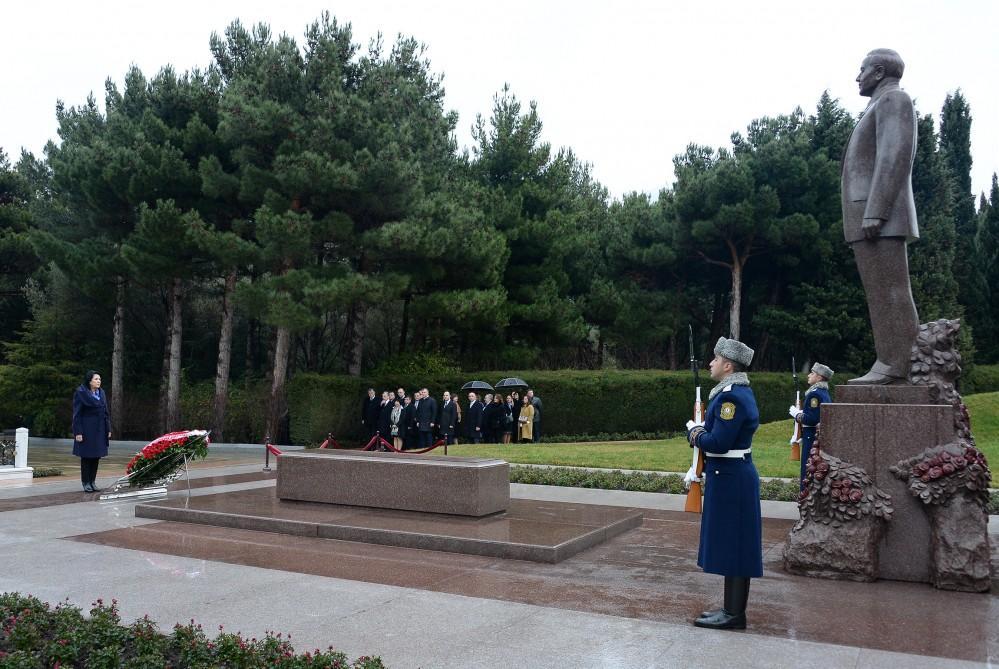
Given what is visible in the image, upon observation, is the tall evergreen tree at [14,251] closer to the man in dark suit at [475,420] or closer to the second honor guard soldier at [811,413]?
the man in dark suit at [475,420]

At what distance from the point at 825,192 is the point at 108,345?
103 feet

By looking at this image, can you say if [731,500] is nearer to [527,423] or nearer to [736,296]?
[527,423]

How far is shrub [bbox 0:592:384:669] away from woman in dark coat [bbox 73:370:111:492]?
8.06 metres

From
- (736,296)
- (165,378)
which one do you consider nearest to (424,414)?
(165,378)

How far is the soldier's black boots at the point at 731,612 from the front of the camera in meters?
5.27

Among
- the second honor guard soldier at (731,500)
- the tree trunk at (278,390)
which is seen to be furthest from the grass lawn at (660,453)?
the second honor guard soldier at (731,500)

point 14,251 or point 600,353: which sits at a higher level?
point 14,251

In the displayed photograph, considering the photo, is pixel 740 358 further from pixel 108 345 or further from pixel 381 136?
pixel 108 345

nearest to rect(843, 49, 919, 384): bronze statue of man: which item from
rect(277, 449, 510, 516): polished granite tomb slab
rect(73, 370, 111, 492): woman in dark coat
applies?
rect(277, 449, 510, 516): polished granite tomb slab

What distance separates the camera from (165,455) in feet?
36.0

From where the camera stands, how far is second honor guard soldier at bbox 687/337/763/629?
5328mm

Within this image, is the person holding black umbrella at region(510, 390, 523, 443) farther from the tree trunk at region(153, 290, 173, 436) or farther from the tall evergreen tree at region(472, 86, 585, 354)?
the tree trunk at region(153, 290, 173, 436)

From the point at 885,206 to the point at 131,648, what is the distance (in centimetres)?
685

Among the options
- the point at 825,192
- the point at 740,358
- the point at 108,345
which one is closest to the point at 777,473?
the point at 740,358
